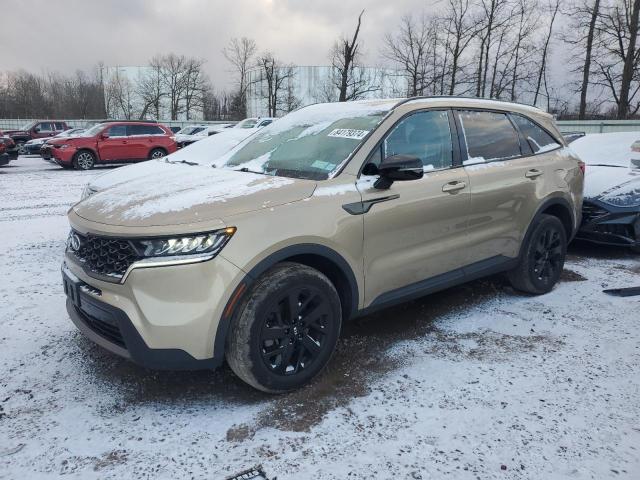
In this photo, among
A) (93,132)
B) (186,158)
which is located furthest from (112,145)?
(186,158)

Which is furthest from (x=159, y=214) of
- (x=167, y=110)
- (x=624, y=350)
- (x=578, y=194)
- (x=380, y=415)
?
(x=167, y=110)

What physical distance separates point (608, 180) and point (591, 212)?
584 mm

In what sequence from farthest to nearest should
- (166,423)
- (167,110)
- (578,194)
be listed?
1. (167,110)
2. (578,194)
3. (166,423)

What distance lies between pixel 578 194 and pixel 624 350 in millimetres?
1875

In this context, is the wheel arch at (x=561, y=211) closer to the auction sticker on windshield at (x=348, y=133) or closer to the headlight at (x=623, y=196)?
the headlight at (x=623, y=196)

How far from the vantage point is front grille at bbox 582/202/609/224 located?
5.90m

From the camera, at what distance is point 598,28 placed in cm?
2850

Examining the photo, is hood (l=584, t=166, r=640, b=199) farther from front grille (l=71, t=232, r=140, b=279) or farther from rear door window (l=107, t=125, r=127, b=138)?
rear door window (l=107, t=125, r=127, b=138)

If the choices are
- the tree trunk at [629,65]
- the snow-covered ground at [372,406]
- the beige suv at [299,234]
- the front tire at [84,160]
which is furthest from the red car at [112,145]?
the tree trunk at [629,65]

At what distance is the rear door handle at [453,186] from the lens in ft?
11.9

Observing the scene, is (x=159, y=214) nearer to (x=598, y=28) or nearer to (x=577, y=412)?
(x=577, y=412)

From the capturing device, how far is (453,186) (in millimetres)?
3676

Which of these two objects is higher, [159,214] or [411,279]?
[159,214]

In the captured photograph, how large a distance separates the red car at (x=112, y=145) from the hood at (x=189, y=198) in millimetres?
15497
